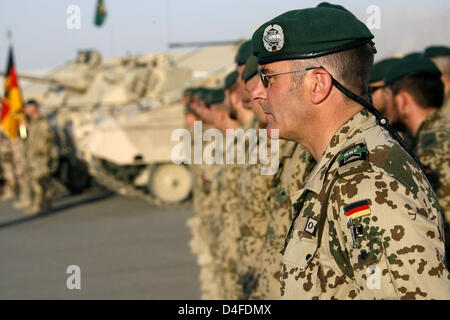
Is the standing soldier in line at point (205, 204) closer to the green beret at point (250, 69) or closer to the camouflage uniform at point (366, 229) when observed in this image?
the green beret at point (250, 69)

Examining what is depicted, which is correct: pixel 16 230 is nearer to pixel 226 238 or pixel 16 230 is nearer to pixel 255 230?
pixel 226 238

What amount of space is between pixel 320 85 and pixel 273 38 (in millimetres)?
175

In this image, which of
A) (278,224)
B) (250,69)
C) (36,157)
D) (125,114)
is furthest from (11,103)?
(278,224)

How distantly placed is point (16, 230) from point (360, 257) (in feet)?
34.8

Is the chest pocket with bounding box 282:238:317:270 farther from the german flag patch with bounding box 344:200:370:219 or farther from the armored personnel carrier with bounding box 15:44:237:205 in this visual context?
the armored personnel carrier with bounding box 15:44:237:205

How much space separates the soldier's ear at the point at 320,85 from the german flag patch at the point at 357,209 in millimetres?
371

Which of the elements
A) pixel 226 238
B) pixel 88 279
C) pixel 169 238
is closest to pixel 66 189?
pixel 169 238

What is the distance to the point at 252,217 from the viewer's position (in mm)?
3832

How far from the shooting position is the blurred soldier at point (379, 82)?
4426 millimetres

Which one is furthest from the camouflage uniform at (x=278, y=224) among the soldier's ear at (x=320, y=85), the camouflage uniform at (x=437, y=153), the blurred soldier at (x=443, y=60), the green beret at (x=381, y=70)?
the blurred soldier at (x=443, y=60)

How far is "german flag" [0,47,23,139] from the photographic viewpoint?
12.4 meters

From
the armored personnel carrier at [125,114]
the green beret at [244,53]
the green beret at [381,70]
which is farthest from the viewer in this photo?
the armored personnel carrier at [125,114]

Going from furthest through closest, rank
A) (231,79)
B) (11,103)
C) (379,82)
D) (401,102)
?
(11,103), (231,79), (379,82), (401,102)

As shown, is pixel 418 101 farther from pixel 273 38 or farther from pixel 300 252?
pixel 300 252
